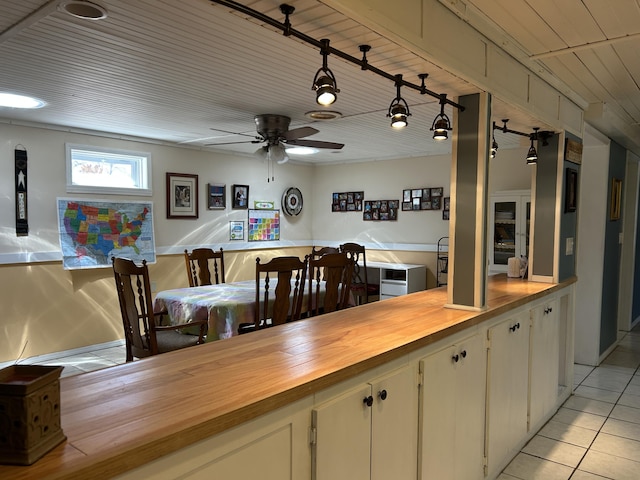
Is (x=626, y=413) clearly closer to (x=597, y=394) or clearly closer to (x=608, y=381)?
(x=597, y=394)

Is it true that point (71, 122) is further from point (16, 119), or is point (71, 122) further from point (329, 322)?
point (329, 322)

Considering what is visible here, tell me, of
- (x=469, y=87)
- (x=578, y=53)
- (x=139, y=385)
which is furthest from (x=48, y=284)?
(x=578, y=53)

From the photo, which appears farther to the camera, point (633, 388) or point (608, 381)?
point (608, 381)

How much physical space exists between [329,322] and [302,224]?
5.26m

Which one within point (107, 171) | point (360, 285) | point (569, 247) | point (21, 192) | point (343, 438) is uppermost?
point (107, 171)

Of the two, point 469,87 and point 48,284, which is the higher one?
point 469,87

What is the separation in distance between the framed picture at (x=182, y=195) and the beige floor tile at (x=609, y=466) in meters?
4.59

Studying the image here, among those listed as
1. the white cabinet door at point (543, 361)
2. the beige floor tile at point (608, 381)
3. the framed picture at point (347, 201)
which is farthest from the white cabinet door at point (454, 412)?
the framed picture at point (347, 201)

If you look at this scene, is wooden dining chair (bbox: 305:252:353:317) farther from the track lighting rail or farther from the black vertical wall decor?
the black vertical wall decor

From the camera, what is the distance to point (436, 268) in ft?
20.2

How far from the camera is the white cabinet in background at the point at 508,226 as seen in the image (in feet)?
16.6

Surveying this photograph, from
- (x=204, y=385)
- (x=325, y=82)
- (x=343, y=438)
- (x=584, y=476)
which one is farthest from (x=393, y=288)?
(x=204, y=385)

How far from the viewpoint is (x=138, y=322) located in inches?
114

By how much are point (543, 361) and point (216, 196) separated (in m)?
4.27
